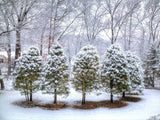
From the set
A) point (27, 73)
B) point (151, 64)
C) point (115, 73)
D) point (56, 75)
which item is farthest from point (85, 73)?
point (151, 64)

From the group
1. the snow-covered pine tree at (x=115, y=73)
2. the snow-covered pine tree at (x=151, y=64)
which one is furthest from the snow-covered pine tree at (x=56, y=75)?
the snow-covered pine tree at (x=151, y=64)

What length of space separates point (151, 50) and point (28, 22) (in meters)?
14.5

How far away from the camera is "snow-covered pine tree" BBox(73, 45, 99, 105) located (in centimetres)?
921

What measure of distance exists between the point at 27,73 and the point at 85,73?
147 inches

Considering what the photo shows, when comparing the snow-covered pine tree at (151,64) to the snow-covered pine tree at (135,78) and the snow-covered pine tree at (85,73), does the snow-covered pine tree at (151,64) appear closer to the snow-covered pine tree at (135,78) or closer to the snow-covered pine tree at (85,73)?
the snow-covered pine tree at (135,78)

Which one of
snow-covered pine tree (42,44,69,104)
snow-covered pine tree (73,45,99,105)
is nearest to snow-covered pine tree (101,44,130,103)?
snow-covered pine tree (73,45,99,105)

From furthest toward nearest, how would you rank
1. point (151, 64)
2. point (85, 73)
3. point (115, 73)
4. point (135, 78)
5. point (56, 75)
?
point (151, 64), point (135, 78), point (115, 73), point (85, 73), point (56, 75)

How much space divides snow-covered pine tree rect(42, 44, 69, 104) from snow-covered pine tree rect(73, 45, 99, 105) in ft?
2.27

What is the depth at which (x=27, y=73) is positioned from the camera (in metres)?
9.24

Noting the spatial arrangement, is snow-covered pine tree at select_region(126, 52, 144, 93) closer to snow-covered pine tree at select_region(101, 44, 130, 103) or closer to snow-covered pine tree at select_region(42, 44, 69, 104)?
snow-covered pine tree at select_region(101, 44, 130, 103)

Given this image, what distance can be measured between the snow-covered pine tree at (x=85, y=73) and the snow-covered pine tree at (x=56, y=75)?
69 centimetres

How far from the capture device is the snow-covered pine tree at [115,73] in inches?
379

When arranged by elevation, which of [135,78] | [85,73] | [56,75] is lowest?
[135,78]

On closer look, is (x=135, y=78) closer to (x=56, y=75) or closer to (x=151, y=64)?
(x=56, y=75)
